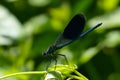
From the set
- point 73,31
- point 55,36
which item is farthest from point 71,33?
point 55,36

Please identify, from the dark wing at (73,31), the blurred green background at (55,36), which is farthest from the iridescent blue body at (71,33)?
the blurred green background at (55,36)

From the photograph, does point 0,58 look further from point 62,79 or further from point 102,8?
point 62,79

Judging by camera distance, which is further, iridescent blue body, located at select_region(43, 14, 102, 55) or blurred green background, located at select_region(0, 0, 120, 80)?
blurred green background, located at select_region(0, 0, 120, 80)

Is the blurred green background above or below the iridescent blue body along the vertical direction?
above

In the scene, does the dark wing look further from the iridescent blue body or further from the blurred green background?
the blurred green background

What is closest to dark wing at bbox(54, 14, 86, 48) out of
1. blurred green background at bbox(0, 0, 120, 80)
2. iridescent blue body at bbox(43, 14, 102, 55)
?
iridescent blue body at bbox(43, 14, 102, 55)

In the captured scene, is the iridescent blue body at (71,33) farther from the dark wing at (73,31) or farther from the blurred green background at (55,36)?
the blurred green background at (55,36)
